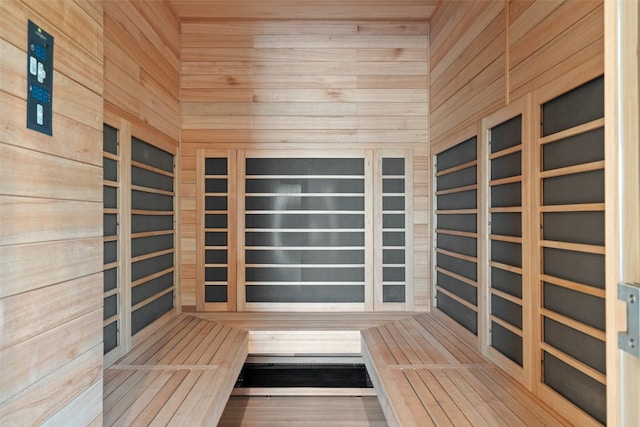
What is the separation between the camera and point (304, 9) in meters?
2.97

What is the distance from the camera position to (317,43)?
315 centimetres

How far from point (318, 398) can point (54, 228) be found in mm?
2106

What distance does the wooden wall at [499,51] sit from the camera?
4.67 ft

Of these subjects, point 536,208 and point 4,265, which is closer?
point 4,265

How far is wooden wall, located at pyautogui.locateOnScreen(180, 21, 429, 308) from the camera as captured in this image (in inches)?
124

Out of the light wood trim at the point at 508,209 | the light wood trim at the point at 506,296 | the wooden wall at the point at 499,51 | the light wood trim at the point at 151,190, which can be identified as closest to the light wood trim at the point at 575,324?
the light wood trim at the point at 506,296

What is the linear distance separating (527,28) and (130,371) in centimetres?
237

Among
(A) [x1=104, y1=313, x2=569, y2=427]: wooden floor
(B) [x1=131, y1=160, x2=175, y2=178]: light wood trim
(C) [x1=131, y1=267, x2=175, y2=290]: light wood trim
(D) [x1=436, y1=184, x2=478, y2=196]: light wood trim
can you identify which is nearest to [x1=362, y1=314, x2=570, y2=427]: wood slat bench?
(A) [x1=104, y1=313, x2=569, y2=427]: wooden floor

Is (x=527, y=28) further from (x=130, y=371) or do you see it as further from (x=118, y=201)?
(x=130, y=371)

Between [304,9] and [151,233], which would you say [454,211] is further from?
[151,233]

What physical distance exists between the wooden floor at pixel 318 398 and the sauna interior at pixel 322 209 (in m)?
0.02

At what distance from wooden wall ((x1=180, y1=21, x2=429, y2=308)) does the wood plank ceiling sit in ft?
0.23

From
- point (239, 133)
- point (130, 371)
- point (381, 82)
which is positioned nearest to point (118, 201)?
point (130, 371)

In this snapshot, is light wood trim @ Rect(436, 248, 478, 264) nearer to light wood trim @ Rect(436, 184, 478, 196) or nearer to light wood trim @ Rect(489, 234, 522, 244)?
light wood trim @ Rect(489, 234, 522, 244)
